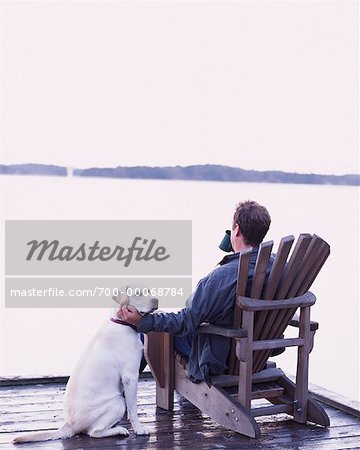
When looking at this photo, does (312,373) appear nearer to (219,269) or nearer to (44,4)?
(219,269)

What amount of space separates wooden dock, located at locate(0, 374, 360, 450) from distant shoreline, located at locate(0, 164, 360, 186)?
75.4 feet

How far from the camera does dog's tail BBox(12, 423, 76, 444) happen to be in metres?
3.59

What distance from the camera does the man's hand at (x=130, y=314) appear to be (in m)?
3.74

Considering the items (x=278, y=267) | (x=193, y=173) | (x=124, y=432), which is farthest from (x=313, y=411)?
(x=193, y=173)

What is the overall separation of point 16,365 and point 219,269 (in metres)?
3.87

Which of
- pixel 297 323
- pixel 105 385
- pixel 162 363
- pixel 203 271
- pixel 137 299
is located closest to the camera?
pixel 105 385

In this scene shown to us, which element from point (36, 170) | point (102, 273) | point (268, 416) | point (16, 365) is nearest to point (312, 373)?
point (16, 365)

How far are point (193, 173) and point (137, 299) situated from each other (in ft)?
98.1

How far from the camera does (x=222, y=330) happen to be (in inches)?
146

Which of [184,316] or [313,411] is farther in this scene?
[313,411]

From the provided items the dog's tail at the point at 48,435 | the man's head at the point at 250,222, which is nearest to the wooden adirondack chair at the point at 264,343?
the man's head at the point at 250,222

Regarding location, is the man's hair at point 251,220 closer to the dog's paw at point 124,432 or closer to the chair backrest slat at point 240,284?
the chair backrest slat at point 240,284

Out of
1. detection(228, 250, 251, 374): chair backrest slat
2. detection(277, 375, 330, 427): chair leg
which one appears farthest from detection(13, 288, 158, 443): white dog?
detection(277, 375, 330, 427): chair leg

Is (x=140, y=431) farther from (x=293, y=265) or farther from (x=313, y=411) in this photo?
(x=293, y=265)
